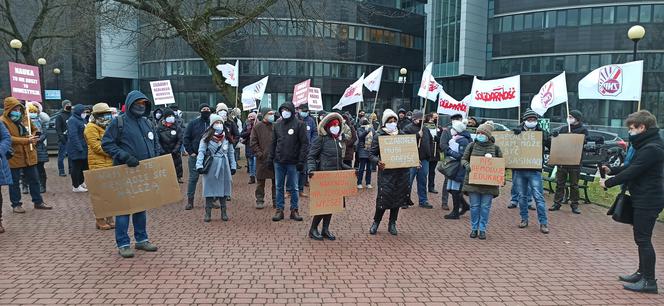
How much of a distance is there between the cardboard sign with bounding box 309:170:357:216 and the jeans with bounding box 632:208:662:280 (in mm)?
3712

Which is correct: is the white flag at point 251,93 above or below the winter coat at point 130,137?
above

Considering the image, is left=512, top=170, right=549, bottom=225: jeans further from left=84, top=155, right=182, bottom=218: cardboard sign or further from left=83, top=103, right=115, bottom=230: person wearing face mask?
left=83, top=103, right=115, bottom=230: person wearing face mask

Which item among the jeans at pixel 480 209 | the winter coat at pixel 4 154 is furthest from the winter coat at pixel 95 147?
the jeans at pixel 480 209

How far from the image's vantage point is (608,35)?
136ft

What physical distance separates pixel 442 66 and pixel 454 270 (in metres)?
47.6

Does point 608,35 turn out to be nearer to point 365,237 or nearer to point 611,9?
point 611,9

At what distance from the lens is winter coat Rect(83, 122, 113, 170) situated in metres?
7.38

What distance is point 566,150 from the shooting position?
375 inches

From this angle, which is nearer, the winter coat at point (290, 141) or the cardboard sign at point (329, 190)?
the cardboard sign at point (329, 190)

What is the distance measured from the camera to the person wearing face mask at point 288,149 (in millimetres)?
8297

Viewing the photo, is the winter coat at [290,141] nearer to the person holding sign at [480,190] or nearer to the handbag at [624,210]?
the person holding sign at [480,190]

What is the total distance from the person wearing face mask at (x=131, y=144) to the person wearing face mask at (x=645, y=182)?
231 inches

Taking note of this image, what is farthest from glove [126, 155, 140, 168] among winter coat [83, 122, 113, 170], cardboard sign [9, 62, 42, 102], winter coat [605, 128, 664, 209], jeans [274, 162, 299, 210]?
winter coat [605, 128, 664, 209]

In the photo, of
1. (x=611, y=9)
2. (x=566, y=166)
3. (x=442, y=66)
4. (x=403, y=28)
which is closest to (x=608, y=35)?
(x=611, y=9)
